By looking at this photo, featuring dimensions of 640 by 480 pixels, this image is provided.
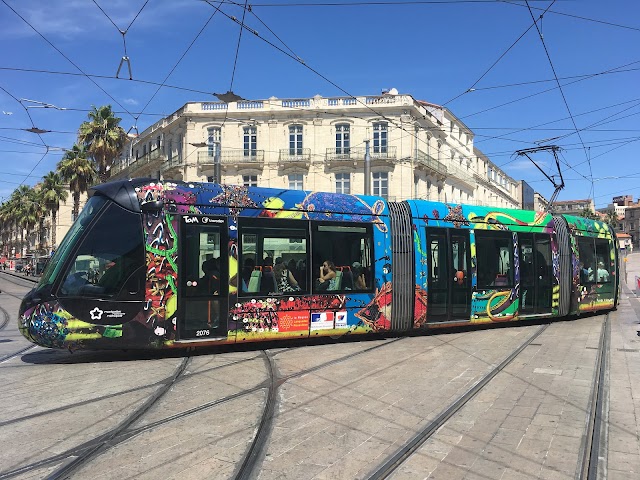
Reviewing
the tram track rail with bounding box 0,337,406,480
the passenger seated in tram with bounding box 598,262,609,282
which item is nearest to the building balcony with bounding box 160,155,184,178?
the passenger seated in tram with bounding box 598,262,609,282

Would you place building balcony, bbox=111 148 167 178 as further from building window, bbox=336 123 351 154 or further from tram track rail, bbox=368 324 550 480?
tram track rail, bbox=368 324 550 480

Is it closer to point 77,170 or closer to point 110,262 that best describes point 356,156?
point 77,170

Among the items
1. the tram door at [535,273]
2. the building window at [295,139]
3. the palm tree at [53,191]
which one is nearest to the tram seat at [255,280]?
the tram door at [535,273]

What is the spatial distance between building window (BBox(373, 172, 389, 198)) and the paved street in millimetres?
29485

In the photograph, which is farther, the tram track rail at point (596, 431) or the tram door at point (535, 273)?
the tram door at point (535, 273)

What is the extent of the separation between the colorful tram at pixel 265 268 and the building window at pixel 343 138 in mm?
26431

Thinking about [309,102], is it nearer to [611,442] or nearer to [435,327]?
[435,327]

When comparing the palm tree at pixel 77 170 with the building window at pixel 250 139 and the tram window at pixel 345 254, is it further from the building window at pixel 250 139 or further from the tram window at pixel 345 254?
the tram window at pixel 345 254

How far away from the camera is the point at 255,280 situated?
30.2 ft

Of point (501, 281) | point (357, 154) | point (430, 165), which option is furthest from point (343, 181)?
point (501, 281)

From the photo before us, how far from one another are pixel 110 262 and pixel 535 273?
33.6ft

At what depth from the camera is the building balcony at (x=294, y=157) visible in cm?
3906

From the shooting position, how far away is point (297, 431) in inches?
197

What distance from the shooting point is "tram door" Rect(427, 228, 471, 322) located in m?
11.3
